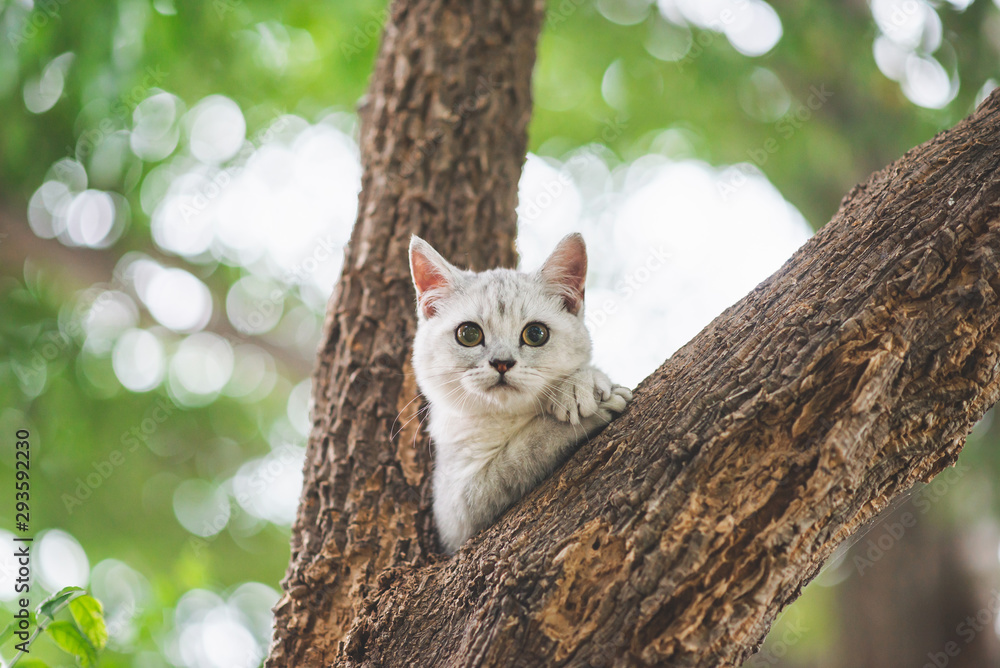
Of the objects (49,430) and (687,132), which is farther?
(687,132)

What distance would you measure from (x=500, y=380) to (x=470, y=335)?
0.37 meters

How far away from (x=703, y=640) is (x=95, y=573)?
5918mm

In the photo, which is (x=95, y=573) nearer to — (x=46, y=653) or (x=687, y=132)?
(x=46, y=653)

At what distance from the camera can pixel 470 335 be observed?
319 centimetres

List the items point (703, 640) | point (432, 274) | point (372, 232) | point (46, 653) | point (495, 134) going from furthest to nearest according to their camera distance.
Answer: point (46, 653)
point (495, 134)
point (372, 232)
point (432, 274)
point (703, 640)

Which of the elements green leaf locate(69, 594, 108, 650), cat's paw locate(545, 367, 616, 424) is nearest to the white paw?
cat's paw locate(545, 367, 616, 424)

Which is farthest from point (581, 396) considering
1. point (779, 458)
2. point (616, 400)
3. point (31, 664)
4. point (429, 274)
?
point (31, 664)

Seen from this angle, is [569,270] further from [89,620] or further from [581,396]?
[89,620]

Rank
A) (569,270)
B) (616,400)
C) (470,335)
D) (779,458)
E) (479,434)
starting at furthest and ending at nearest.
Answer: (569,270) < (470,335) < (479,434) < (616,400) < (779,458)

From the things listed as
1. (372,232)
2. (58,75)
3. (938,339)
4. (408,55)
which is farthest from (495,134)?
(58,75)

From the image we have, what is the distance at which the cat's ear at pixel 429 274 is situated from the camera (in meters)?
3.30

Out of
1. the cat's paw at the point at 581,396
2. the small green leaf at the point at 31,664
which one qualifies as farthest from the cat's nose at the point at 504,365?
the small green leaf at the point at 31,664

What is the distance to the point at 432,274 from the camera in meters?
3.43

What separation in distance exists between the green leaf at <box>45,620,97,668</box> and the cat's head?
1628mm
